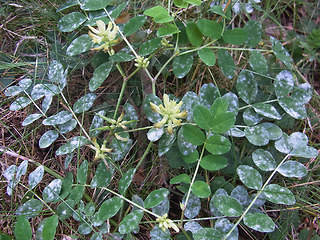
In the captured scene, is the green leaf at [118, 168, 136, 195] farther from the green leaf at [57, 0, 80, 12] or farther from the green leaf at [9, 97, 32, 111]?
the green leaf at [57, 0, 80, 12]

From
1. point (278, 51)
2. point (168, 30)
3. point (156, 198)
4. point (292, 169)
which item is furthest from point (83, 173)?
point (278, 51)

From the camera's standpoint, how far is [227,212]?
146 cm

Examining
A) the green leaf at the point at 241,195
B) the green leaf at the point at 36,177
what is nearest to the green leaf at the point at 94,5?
the green leaf at the point at 36,177

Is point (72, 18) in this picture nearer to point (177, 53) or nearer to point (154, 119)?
point (177, 53)

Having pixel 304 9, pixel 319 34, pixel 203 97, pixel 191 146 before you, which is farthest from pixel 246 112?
pixel 304 9

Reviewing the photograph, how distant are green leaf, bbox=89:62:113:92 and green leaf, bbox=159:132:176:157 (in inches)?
18.0

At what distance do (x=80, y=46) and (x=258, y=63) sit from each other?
1011 mm

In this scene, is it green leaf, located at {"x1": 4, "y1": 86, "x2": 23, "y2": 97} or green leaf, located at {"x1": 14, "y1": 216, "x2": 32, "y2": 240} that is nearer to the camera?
green leaf, located at {"x1": 14, "y1": 216, "x2": 32, "y2": 240}

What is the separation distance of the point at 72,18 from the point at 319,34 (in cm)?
171

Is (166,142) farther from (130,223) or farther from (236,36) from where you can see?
(236,36)

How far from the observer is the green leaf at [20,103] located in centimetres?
174

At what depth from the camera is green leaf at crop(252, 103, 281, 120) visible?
1.66 metres

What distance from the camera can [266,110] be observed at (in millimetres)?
1679

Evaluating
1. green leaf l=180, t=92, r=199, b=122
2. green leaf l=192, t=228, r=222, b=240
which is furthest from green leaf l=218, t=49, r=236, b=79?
green leaf l=192, t=228, r=222, b=240
